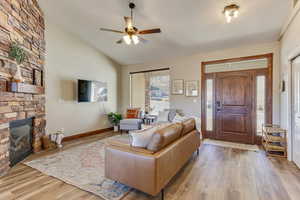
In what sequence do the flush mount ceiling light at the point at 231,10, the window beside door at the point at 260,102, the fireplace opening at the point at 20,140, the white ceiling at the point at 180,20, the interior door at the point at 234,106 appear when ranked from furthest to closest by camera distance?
the interior door at the point at 234,106 < the window beside door at the point at 260,102 < the white ceiling at the point at 180,20 < the fireplace opening at the point at 20,140 < the flush mount ceiling light at the point at 231,10

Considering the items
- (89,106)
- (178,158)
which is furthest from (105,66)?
(178,158)

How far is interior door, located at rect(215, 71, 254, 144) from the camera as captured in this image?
14.5 ft

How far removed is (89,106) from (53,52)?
6.38 ft

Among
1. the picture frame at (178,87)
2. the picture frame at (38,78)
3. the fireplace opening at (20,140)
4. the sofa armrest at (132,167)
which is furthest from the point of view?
the picture frame at (178,87)

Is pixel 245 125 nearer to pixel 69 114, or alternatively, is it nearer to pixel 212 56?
pixel 212 56

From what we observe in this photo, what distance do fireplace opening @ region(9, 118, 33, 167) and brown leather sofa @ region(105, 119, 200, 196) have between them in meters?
2.12

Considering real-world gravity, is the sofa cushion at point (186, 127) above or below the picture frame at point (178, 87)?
below

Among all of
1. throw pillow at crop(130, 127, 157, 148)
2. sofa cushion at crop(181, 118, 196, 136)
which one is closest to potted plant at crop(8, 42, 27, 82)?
throw pillow at crop(130, 127, 157, 148)

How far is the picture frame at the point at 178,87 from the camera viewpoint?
5388 mm

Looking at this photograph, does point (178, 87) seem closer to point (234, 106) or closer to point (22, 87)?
point (234, 106)

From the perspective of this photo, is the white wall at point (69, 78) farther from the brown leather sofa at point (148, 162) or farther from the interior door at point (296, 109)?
the interior door at point (296, 109)

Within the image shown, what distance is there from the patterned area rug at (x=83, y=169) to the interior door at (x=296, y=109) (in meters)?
3.12

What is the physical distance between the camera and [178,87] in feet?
17.9

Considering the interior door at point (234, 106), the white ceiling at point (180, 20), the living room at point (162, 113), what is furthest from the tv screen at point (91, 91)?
the interior door at point (234, 106)
